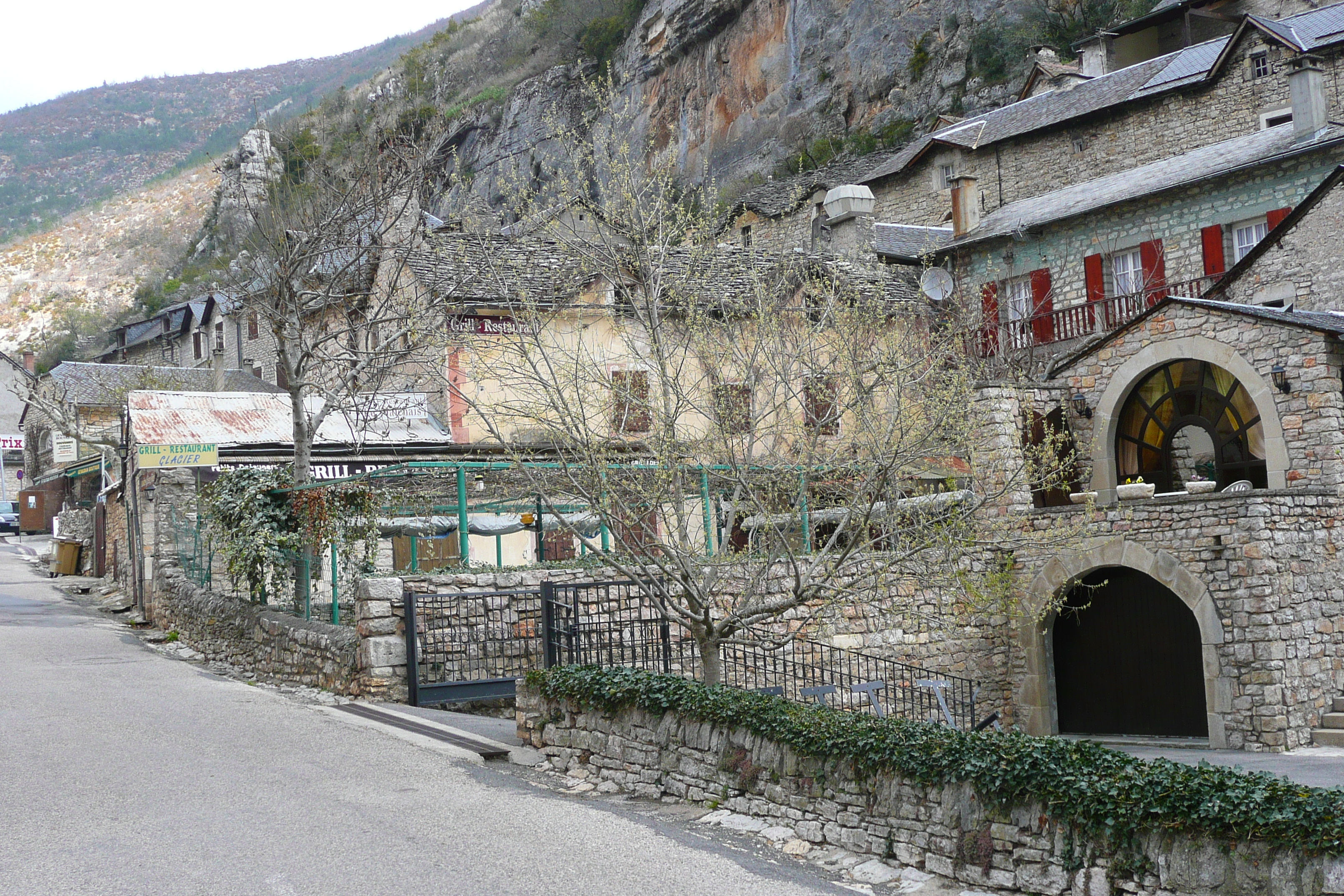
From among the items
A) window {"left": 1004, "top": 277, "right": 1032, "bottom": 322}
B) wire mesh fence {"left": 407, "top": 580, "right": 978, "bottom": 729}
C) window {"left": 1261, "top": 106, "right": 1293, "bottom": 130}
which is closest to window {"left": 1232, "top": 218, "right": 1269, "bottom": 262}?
window {"left": 1261, "top": 106, "right": 1293, "bottom": 130}

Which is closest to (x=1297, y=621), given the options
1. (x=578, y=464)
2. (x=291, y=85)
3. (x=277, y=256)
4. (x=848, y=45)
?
(x=578, y=464)

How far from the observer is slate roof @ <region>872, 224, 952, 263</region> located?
106 ft

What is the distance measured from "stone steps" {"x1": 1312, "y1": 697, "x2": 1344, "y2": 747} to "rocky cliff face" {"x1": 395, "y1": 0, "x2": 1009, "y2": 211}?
2947cm

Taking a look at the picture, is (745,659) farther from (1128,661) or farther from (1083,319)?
(1083,319)

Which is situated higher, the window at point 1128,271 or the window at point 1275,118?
the window at point 1275,118

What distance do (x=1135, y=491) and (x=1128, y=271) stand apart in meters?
12.8

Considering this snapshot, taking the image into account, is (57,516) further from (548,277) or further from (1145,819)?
(1145,819)

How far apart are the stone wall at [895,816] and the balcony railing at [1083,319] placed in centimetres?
2018

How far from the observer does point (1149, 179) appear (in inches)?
1154

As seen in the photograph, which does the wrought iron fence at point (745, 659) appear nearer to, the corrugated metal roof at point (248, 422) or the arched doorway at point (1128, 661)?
the arched doorway at point (1128, 661)

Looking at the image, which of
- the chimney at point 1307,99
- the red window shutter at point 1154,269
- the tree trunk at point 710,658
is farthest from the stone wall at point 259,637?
the chimney at point 1307,99

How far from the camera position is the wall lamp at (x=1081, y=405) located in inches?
787

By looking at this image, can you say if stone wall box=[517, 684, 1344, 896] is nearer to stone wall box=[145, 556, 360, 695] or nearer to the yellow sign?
stone wall box=[145, 556, 360, 695]

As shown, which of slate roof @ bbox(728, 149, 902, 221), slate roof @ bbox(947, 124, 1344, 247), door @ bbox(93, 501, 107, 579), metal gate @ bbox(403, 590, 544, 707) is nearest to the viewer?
metal gate @ bbox(403, 590, 544, 707)
